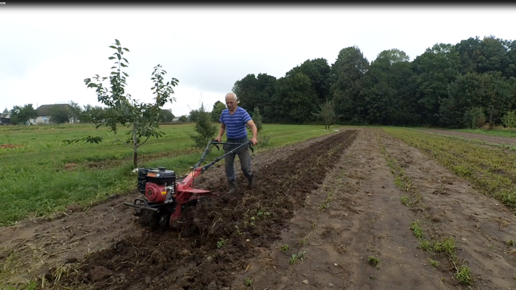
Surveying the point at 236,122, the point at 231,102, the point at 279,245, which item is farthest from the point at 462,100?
the point at 279,245

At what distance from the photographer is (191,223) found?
172 inches

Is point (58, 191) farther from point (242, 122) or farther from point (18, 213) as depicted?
point (242, 122)

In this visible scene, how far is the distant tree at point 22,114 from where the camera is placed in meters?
80.0

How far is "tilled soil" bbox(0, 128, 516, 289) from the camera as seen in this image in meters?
3.24

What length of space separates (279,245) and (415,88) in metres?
72.7

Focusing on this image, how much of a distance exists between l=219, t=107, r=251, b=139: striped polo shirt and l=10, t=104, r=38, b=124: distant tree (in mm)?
97258

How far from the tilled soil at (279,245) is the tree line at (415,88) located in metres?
48.3

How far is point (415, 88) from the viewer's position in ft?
217

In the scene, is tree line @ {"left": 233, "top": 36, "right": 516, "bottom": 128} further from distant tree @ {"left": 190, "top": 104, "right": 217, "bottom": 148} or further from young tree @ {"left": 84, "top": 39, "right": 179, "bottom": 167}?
young tree @ {"left": 84, "top": 39, "right": 179, "bottom": 167}

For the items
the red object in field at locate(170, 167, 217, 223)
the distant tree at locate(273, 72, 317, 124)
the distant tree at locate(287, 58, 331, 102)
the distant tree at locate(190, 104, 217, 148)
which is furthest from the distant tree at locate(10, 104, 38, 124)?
the red object in field at locate(170, 167, 217, 223)

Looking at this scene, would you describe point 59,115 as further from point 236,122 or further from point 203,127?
point 236,122

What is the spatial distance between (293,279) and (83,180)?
648 cm

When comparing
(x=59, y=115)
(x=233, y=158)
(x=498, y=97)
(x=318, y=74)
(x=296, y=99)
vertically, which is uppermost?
(x=318, y=74)

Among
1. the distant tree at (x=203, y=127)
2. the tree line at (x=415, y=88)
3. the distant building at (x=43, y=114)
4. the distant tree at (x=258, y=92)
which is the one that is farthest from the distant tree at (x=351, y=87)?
the distant building at (x=43, y=114)
